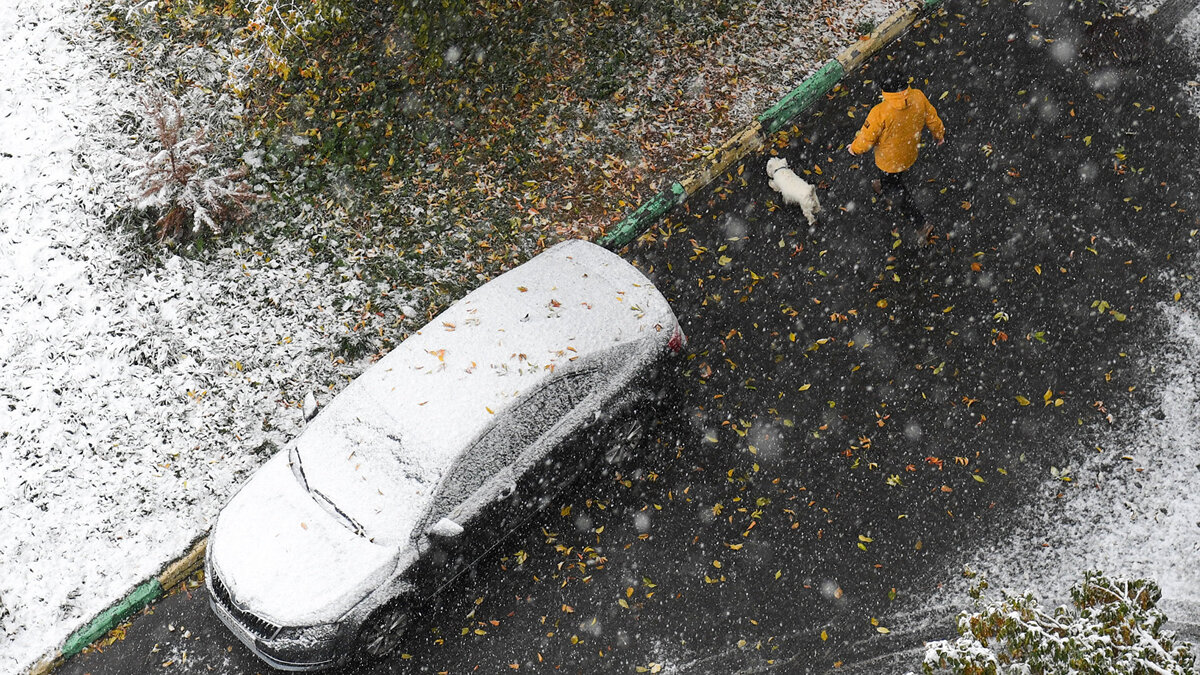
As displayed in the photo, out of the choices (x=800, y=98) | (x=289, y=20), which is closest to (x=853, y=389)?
(x=800, y=98)

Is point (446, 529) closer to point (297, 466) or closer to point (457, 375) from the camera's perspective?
point (457, 375)

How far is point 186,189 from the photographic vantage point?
9031mm

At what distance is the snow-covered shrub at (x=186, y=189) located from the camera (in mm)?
8969

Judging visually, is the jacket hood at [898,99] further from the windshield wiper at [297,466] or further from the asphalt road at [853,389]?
the windshield wiper at [297,466]

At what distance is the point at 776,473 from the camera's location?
7.46 meters

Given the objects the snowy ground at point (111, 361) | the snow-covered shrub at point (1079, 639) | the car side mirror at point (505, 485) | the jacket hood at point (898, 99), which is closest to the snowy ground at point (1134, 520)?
the snow-covered shrub at point (1079, 639)

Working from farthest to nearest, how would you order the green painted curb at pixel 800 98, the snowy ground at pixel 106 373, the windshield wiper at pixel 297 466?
1. the green painted curb at pixel 800 98
2. the snowy ground at pixel 106 373
3. the windshield wiper at pixel 297 466

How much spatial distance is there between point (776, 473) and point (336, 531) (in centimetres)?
352

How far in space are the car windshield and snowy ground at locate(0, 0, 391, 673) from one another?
127 cm

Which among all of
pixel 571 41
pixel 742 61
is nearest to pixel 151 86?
pixel 571 41

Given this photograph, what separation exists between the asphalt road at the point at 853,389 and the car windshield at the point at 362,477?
1.04 metres

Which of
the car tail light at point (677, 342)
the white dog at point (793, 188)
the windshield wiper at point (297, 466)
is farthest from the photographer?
the white dog at point (793, 188)

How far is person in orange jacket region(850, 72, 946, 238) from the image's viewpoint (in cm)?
766

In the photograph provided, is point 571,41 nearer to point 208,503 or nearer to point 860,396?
point 860,396
